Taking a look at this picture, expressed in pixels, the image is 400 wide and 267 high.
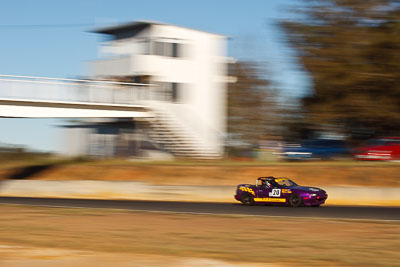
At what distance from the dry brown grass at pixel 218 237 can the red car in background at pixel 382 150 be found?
18.9 metres

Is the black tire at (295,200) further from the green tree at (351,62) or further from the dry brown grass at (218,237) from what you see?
the green tree at (351,62)

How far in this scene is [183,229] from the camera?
1603 centimetres

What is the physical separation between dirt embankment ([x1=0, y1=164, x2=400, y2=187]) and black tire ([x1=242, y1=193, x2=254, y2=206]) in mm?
5700

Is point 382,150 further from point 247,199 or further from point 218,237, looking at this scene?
point 218,237

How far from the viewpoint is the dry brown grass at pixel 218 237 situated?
11.8 meters

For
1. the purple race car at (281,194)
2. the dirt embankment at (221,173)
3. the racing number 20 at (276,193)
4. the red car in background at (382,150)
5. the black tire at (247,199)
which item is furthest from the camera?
the red car in background at (382,150)

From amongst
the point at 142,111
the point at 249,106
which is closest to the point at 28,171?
the point at 142,111

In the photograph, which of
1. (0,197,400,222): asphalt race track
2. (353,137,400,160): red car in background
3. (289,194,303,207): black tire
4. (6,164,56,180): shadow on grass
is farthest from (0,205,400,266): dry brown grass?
(353,137,400,160): red car in background

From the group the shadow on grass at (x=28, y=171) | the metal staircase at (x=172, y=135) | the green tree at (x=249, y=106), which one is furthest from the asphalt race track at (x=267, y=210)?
the green tree at (x=249, y=106)

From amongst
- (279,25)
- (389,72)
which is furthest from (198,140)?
(389,72)

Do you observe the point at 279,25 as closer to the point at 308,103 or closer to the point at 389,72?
the point at 308,103

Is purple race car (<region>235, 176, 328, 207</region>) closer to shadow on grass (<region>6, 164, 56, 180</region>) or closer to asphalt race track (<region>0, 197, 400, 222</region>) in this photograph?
asphalt race track (<region>0, 197, 400, 222</region>)

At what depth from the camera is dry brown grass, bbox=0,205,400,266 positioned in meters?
11.8

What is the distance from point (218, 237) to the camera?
1440cm
